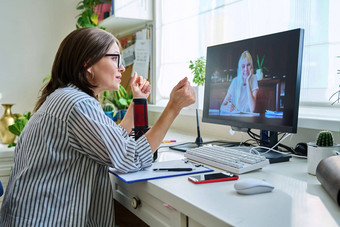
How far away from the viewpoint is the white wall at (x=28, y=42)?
9.77ft

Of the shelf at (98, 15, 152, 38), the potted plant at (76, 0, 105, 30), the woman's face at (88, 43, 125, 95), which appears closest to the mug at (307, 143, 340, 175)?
the woman's face at (88, 43, 125, 95)

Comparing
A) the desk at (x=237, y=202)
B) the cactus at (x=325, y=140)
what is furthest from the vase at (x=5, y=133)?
the cactus at (x=325, y=140)

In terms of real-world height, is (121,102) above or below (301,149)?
above

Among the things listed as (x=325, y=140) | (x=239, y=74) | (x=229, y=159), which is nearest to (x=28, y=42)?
(x=239, y=74)

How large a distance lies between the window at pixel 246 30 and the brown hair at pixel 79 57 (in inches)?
33.1

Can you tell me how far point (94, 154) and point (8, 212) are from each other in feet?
1.02

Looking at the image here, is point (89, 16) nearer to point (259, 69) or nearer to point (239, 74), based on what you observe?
point (239, 74)

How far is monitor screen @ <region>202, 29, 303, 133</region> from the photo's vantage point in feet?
3.69

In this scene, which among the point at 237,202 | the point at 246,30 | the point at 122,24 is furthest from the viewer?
the point at 122,24

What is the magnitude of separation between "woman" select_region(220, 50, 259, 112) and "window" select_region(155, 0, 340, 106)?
315 mm

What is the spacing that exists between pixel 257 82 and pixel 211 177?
46cm

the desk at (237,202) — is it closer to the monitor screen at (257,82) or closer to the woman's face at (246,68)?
the monitor screen at (257,82)

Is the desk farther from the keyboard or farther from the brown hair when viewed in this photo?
the brown hair

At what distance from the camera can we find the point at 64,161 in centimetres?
Answer: 97
